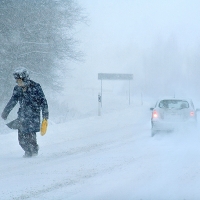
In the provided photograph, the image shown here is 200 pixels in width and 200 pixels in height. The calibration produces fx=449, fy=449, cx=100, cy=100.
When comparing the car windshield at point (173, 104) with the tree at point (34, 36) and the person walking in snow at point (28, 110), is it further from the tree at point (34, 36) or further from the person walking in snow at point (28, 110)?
the tree at point (34, 36)

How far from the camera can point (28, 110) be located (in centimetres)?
935

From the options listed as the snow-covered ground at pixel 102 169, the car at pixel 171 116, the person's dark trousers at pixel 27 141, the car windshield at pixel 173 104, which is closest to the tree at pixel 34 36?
the snow-covered ground at pixel 102 169

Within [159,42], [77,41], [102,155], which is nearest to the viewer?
[102,155]

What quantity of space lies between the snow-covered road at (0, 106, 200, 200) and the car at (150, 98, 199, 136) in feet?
2.81

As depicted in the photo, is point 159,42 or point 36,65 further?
point 159,42

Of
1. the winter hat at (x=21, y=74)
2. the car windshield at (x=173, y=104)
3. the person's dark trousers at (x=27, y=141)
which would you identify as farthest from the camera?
the car windshield at (x=173, y=104)

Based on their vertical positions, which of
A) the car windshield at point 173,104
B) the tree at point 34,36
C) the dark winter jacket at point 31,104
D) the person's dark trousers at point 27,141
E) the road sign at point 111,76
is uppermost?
the tree at point 34,36

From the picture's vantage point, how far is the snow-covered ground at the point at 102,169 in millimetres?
5996

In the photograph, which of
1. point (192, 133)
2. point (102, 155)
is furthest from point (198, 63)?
point (102, 155)

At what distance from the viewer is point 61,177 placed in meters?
7.05

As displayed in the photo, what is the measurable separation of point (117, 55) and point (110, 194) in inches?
3580

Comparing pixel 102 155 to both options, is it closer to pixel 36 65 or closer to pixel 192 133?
pixel 192 133

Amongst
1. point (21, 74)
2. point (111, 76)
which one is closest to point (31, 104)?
point (21, 74)

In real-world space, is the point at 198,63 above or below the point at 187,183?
above
